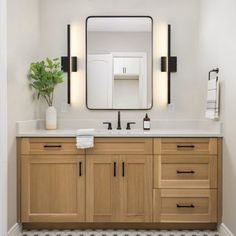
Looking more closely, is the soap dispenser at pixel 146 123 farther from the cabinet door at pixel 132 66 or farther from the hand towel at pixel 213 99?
the hand towel at pixel 213 99

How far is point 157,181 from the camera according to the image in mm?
3188

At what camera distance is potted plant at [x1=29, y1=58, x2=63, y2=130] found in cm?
352

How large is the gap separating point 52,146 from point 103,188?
605 mm

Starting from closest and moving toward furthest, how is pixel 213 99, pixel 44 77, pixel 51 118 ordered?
pixel 213 99 < pixel 44 77 < pixel 51 118

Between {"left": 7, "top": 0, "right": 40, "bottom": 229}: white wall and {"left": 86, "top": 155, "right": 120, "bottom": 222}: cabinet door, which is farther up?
{"left": 7, "top": 0, "right": 40, "bottom": 229}: white wall

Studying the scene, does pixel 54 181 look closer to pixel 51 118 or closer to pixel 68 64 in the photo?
pixel 51 118

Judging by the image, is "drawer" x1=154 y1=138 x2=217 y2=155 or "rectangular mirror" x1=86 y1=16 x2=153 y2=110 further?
"rectangular mirror" x1=86 y1=16 x2=153 y2=110

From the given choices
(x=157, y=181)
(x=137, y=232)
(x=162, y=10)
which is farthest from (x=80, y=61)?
(x=137, y=232)

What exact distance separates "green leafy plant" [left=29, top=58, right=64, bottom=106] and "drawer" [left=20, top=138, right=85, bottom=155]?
0.66m

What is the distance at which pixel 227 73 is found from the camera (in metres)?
3.00

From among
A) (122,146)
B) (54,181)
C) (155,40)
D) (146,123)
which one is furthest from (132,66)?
(54,181)

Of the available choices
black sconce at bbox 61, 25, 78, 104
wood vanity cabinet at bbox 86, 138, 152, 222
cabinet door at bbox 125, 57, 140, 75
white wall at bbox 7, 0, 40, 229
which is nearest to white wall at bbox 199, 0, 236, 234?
wood vanity cabinet at bbox 86, 138, 152, 222

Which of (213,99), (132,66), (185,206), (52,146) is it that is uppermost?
(132,66)

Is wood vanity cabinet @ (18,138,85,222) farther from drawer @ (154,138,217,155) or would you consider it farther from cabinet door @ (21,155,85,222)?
drawer @ (154,138,217,155)
